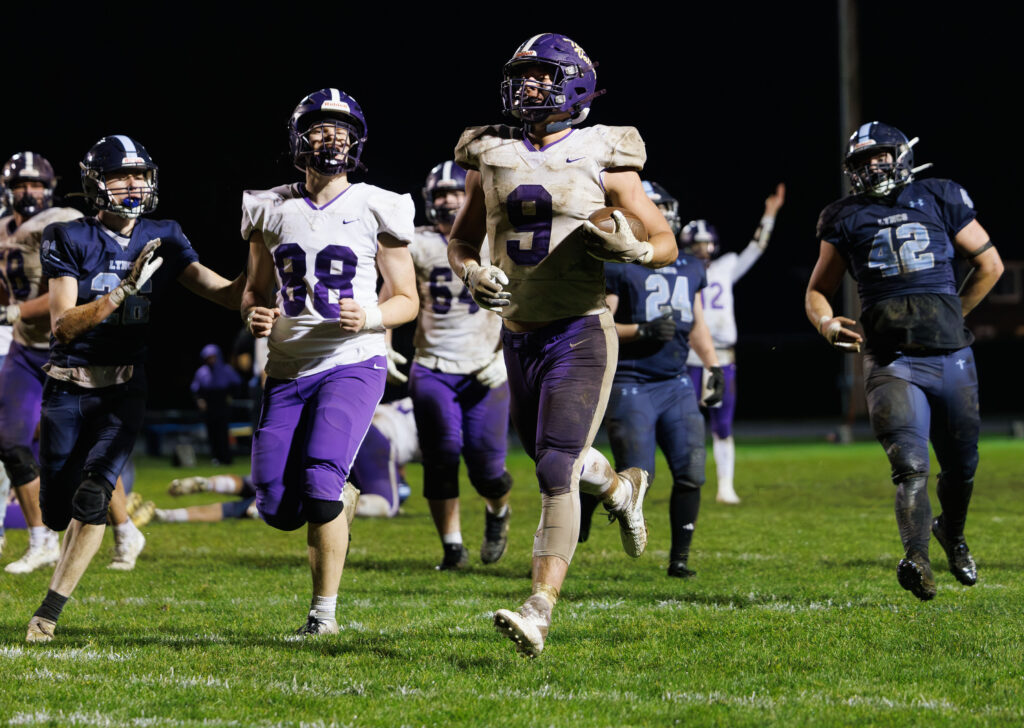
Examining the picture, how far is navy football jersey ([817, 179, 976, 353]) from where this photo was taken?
214 inches

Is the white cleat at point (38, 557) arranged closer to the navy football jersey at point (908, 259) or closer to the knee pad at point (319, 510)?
the knee pad at point (319, 510)

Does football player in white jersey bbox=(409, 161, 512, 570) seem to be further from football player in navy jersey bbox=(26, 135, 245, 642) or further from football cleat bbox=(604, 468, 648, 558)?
football cleat bbox=(604, 468, 648, 558)

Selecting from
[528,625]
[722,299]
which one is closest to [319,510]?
[528,625]

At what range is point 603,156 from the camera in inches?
174

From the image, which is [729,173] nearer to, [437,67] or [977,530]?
[437,67]

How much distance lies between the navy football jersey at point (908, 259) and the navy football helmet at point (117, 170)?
9.40 feet

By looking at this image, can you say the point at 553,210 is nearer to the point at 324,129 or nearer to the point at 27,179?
the point at 324,129

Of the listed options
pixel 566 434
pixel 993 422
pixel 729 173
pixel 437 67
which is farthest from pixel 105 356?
pixel 729 173

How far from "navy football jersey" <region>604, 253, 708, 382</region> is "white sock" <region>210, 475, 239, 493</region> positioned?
3.95 m

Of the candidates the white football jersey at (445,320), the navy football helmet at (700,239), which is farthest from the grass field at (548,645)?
the navy football helmet at (700,239)

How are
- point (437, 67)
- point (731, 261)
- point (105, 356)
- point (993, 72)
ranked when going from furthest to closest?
point (993, 72) → point (437, 67) → point (731, 261) → point (105, 356)

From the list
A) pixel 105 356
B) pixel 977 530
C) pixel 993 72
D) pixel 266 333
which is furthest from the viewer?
pixel 993 72

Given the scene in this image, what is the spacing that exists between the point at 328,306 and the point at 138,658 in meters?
1.37

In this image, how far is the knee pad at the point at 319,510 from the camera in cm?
456
